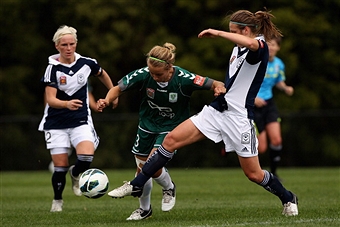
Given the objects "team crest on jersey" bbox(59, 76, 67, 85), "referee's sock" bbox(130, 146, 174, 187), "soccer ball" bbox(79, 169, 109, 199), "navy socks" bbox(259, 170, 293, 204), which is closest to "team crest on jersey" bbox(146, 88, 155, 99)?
"referee's sock" bbox(130, 146, 174, 187)

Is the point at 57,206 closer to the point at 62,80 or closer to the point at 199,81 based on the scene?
the point at 62,80

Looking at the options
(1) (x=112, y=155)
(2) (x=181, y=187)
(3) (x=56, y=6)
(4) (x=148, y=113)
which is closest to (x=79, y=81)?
(4) (x=148, y=113)

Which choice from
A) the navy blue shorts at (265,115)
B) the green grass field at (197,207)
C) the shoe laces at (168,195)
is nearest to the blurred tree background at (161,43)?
the green grass field at (197,207)

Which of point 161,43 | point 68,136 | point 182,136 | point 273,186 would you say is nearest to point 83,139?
point 68,136

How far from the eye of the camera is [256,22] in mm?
7508

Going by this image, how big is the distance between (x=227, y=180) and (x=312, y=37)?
11710 millimetres

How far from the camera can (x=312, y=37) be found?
25.4 m

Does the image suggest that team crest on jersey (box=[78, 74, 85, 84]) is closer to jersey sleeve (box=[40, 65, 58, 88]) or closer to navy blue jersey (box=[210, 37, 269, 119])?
jersey sleeve (box=[40, 65, 58, 88])

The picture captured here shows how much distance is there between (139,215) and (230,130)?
56.7 inches

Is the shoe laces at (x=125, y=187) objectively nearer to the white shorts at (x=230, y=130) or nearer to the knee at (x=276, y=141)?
the white shorts at (x=230, y=130)

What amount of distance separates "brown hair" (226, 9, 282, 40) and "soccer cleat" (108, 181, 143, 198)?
5.99 feet

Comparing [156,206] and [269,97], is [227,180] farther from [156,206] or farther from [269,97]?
[156,206]

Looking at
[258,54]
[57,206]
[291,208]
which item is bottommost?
[57,206]

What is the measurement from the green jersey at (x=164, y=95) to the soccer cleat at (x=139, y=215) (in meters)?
0.85
